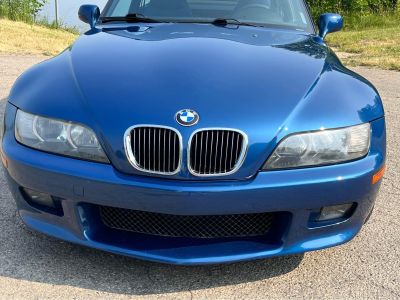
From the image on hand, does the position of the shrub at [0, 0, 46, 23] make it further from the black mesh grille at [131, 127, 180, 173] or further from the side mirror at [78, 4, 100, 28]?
the black mesh grille at [131, 127, 180, 173]

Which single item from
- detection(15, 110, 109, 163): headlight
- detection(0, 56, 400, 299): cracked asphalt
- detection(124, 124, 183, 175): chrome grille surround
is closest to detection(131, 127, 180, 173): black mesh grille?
detection(124, 124, 183, 175): chrome grille surround

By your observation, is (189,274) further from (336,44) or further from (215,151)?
(336,44)

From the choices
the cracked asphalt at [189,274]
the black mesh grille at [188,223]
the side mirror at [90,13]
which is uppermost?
the side mirror at [90,13]

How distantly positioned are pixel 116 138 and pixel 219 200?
506 millimetres

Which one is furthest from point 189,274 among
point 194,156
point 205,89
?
point 205,89

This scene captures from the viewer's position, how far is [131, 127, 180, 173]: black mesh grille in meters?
1.90

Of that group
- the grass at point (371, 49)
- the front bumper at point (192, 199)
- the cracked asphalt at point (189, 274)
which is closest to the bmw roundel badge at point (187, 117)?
the front bumper at point (192, 199)

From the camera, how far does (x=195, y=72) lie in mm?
2234

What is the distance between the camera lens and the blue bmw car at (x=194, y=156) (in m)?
1.90

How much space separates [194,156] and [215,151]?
9 cm

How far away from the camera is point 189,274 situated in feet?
7.23

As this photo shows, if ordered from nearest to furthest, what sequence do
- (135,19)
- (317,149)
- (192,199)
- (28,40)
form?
1. (192,199)
2. (317,149)
3. (135,19)
4. (28,40)

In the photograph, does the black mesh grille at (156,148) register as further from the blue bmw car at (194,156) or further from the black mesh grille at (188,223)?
the black mesh grille at (188,223)

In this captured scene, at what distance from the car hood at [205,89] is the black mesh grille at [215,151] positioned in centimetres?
4
